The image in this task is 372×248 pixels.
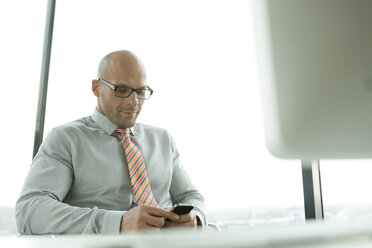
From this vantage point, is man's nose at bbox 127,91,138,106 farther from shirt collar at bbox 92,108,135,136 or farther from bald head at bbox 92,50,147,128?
shirt collar at bbox 92,108,135,136

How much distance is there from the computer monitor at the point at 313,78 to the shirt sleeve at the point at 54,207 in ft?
2.32

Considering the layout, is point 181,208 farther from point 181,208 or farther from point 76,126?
point 76,126

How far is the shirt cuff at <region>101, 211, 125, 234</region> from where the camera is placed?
0.95m

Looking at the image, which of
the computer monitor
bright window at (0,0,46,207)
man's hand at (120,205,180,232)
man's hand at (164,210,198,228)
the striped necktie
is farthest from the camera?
bright window at (0,0,46,207)

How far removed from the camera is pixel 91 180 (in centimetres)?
119

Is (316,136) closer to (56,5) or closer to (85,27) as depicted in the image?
(85,27)

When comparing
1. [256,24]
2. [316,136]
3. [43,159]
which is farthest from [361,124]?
[43,159]

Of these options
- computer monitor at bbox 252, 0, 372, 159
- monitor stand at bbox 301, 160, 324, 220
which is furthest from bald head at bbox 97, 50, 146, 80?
monitor stand at bbox 301, 160, 324, 220

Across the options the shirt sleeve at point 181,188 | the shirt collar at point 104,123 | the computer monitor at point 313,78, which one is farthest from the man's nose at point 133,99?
the computer monitor at point 313,78

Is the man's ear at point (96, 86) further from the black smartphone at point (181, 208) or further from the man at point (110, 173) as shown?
the black smartphone at point (181, 208)

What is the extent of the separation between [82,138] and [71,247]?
1.04 m

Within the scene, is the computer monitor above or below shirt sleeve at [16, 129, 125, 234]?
above

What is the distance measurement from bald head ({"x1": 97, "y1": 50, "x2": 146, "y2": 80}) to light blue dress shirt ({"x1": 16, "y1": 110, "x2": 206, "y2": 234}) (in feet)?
0.61

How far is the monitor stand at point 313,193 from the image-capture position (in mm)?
1891
